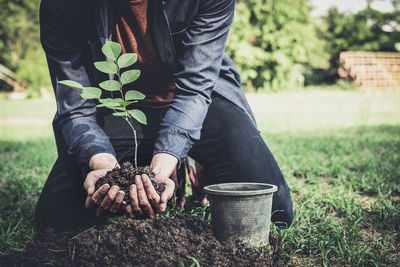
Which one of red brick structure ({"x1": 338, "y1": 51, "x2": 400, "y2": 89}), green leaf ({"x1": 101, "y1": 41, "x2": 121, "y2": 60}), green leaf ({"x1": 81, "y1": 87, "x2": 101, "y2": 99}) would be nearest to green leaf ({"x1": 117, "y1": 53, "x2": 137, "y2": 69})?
green leaf ({"x1": 101, "y1": 41, "x2": 121, "y2": 60})

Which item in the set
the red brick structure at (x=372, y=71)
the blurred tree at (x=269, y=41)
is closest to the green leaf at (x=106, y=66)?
the blurred tree at (x=269, y=41)

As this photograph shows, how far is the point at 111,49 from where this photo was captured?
4.80 feet

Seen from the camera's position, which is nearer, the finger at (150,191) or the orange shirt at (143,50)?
the finger at (150,191)

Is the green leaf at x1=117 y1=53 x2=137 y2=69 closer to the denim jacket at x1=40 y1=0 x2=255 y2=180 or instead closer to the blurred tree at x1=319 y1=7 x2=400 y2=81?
the denim jacket at x1=40 y1=0 x2=255 y2=180

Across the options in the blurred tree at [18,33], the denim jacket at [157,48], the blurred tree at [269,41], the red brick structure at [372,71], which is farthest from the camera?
the blurred tree at [18,33]

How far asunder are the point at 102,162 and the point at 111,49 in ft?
1.70

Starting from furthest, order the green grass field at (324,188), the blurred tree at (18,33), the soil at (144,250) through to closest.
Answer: the blurred tree at (18,33) < the green grass field at (324,188) < the soil at (144,250)

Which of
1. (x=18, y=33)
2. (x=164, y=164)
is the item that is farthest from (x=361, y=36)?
(x=164, y=164)

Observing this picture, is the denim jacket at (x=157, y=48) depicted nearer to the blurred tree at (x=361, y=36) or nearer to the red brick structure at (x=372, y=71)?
the red brick structure at (x=372, y=71)

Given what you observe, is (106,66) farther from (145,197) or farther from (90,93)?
(145,197)

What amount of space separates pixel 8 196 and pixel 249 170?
6.00 feet

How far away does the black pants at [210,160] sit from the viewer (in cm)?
194

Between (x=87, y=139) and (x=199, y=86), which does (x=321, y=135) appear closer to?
(x=199, y=86)

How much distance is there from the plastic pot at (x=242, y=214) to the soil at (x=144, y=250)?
4 centimetres
